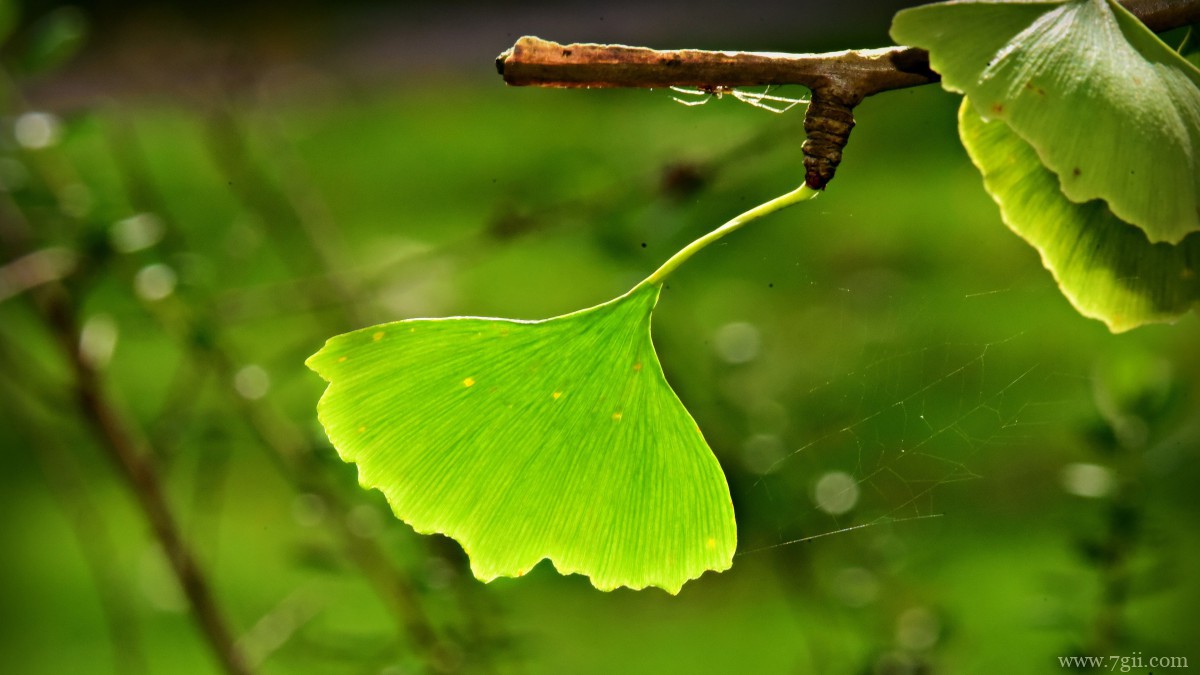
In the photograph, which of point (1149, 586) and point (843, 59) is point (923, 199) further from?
point (843, 59)

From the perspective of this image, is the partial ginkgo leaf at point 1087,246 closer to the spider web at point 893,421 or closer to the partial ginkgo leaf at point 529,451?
Result: the partial ginkgo leaf at point 529,451

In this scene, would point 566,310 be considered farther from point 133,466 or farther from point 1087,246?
point 1087,246

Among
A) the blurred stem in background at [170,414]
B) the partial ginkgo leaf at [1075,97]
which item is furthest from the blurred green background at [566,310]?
the partial ginkgo leaf at [1075,97]

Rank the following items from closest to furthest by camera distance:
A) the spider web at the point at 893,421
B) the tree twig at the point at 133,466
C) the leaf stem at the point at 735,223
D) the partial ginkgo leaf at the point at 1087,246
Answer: the leaf stem at the point at 735,223 → the partial ginkgo leaf at the point at 1087,246 → the tree twig at the point at 133,466 → the spider web at the point at 893,421

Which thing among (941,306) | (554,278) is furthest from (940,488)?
(554,278)

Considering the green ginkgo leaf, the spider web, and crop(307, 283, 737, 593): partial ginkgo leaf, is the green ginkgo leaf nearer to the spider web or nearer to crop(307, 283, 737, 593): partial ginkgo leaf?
crop(307, 283, 737, 593): partial ginkgo leaf
